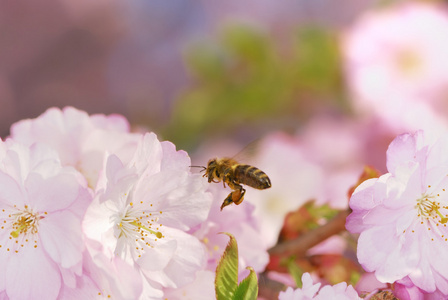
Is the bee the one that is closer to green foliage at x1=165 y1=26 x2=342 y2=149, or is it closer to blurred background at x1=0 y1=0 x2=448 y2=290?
A: blurred background at x1=0 y1=0 x2=448 y2=290

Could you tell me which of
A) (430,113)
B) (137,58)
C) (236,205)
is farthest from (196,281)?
(137,58)

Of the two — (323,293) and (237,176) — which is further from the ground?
(237,176)

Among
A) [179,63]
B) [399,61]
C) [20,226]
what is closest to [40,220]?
[20,226]

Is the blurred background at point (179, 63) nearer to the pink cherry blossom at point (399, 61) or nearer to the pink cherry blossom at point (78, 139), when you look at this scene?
the pink cherry blossom at point (399, 61)

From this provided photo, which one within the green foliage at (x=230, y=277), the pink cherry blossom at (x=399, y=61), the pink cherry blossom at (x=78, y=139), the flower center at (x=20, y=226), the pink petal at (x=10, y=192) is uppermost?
the pink cherry blossom at (x=399, y=61)

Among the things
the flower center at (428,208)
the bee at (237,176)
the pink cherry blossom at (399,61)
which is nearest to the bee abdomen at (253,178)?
the bee at (237,176)

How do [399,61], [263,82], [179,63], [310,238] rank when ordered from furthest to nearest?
1. [179,63]
2. [263,82]
3. [399,61]
4. [310,238]

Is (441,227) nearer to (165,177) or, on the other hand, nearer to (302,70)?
(165,177)

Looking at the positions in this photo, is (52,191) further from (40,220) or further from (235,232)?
(235,232)
